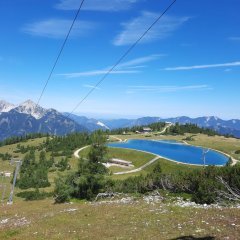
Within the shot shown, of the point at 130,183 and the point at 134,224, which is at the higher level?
the point at 134,224

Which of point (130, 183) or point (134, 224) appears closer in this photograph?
point (134, 224)

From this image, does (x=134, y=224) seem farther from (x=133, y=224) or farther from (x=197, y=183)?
(x=197, y=183)

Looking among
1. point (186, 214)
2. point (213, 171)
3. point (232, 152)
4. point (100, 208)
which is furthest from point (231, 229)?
point (232, 152)

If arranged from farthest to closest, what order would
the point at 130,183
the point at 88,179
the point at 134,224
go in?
the point at 130,183, the point at 88,179, the point at 134,224

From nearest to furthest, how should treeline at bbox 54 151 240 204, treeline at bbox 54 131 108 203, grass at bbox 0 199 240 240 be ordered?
grass at bbox 0 199 240 240, treeline at bbox 54 151 240 204, treeline at bbox 54 131 108 203

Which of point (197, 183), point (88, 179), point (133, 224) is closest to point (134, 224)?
point (133, 224)

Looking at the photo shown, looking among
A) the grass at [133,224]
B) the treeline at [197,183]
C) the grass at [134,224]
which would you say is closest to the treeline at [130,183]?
the treeline at [197,183]

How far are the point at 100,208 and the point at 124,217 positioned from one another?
22.4 feet

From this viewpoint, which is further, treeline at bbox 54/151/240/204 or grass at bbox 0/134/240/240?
treeline at bbox 54/151/240/204

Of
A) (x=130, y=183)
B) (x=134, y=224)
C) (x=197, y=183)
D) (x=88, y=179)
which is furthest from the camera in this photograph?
(x=130, y=183)

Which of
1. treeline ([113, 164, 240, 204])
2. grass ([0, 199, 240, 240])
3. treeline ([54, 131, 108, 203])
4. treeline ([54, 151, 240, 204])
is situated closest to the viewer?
grass ([0, 199, 240, 240])

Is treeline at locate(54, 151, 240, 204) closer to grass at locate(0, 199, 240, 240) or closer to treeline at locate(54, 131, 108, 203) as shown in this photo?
treeline at locate(54, 131, 108, 203)

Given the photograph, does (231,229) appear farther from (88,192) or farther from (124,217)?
(88,192)

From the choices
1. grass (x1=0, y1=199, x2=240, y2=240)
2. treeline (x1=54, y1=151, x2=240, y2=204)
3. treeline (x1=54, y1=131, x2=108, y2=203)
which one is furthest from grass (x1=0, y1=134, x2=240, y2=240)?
treeline (x1=54, y1=131, x2=108, y2=203)
